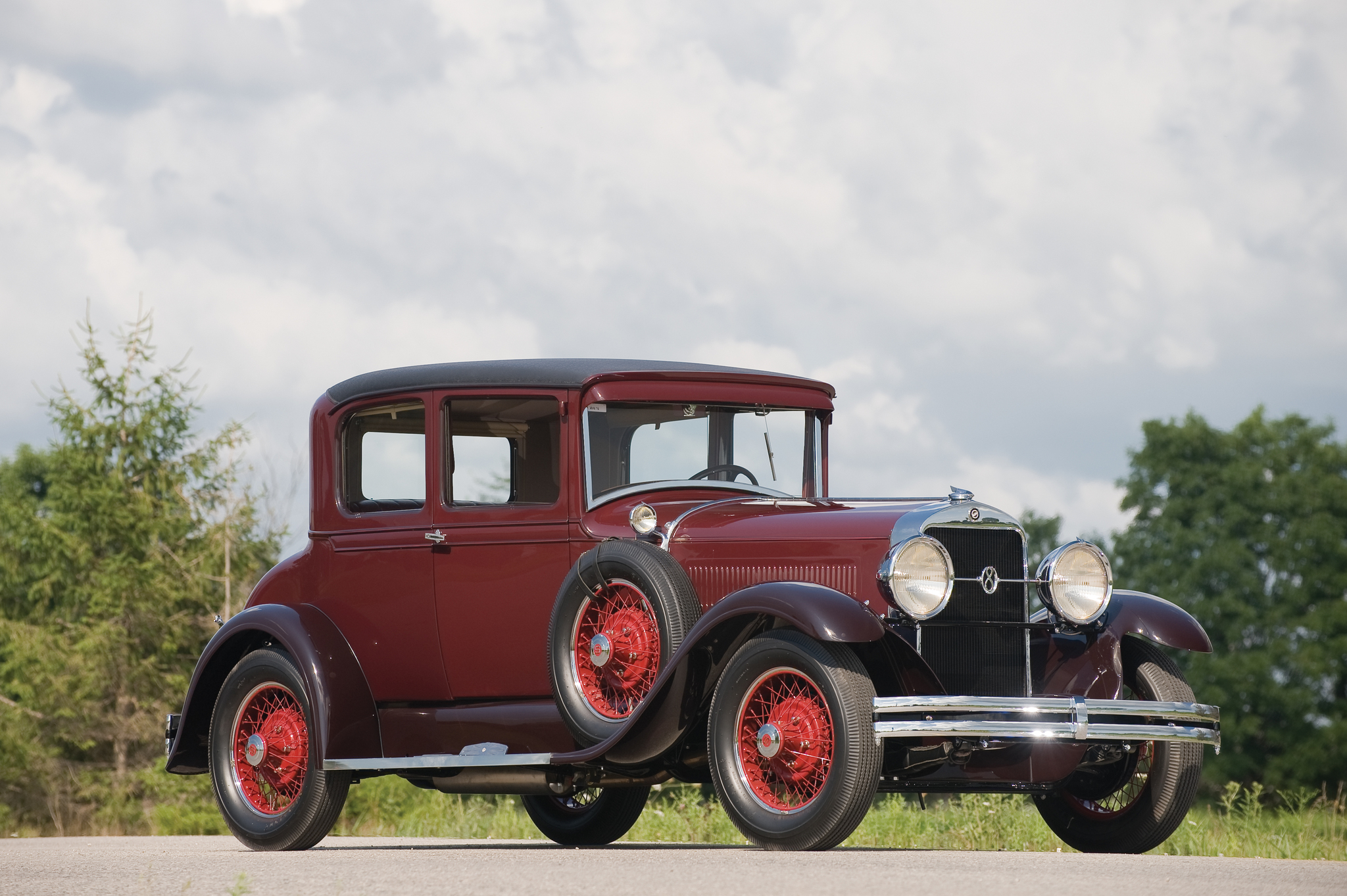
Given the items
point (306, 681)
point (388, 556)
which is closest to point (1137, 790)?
point (388, 556)

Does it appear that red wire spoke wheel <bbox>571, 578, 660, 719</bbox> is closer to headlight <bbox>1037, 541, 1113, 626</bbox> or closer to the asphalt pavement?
the asphalt pavement

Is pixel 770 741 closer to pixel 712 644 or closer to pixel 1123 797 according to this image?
pixel 712 644

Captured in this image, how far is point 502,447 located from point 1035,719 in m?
3.18

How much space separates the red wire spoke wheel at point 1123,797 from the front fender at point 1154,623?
479 millimetres

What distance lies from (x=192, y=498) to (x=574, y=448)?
16378 mm

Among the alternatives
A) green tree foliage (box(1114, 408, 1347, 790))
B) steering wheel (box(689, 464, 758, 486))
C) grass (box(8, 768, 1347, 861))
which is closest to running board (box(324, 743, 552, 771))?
steering wheel (box(689, 464, 758, 486))

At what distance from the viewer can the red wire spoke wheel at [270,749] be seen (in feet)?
27.5

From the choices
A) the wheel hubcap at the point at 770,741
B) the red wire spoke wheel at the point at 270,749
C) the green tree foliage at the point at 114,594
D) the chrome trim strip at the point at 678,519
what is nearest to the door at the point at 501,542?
the chrome trim strip at the point at 678,519

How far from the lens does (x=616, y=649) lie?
7.22m

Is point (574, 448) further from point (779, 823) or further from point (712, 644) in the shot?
point (779, 823)

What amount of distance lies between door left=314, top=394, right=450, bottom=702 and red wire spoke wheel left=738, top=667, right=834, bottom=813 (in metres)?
2.06

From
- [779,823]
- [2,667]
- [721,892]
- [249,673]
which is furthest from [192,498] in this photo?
[721,892]

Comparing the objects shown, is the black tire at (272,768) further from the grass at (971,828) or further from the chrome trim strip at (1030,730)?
the chrome trim strip at (1030,730)

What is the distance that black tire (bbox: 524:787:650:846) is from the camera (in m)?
9.38
